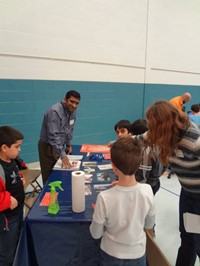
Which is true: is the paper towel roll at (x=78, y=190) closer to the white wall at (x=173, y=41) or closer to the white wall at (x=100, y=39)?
the white wall at (x=100, y=39)

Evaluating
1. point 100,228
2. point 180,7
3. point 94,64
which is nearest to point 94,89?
point 94,64

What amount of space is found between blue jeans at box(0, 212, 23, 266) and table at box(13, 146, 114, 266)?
0.17 m

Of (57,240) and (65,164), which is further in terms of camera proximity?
(65,164)

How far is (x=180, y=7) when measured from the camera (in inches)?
208

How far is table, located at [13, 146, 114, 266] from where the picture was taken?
4.03 ft

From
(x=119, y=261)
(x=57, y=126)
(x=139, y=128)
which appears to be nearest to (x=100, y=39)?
(x=57, y=126)

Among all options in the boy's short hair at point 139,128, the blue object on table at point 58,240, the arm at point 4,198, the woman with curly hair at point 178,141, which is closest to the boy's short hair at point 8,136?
the arm at point 4,198

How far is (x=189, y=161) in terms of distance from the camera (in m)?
1.21

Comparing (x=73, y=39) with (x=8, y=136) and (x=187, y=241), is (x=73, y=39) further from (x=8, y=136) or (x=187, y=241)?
(x=187, y=241)

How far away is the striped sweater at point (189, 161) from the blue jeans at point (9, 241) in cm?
106

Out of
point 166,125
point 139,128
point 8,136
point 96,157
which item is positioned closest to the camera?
point 166,125

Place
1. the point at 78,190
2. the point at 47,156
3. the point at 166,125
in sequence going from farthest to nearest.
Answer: the point at 47,156 → the point at 78,190 → the point at 166,125

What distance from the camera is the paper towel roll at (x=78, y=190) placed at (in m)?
1.23

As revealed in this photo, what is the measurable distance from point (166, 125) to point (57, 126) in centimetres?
140
